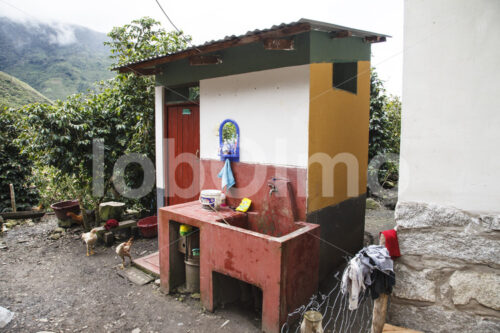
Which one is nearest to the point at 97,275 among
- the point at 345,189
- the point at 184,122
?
the point at 184,122

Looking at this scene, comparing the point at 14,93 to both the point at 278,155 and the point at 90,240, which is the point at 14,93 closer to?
the point at 90,240

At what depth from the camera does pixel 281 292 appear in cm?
330

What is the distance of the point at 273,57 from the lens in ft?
14.0

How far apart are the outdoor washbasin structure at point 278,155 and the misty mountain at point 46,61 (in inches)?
1154

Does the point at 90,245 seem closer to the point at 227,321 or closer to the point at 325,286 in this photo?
the point at 227,321

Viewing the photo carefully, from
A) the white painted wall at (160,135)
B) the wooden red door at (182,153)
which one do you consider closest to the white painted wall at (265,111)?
the wooden red door at (182,153)

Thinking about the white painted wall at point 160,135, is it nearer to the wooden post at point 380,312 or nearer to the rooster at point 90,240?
the rooster at point 90,240

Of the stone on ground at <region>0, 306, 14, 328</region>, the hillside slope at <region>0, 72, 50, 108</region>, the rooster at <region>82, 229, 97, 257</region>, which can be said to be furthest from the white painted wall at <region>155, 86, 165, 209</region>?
the hillside slope at <region>0, 72, 50, 108</region>

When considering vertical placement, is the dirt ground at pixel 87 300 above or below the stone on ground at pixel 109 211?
below

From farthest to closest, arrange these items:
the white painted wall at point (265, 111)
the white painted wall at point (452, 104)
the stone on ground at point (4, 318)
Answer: the white painted wall at point (265, 111)
the stone on ground at point (4, 318)
the white painted wall at point (452, 104)

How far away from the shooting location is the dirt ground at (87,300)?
3889 mm

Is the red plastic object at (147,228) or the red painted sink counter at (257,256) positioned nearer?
the red painted sink counter at (257,256)

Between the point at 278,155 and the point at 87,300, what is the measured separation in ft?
12.1

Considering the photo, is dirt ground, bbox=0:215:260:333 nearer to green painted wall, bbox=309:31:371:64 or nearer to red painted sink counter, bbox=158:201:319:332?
red painted sink counter, bbox=158:201:319:332
